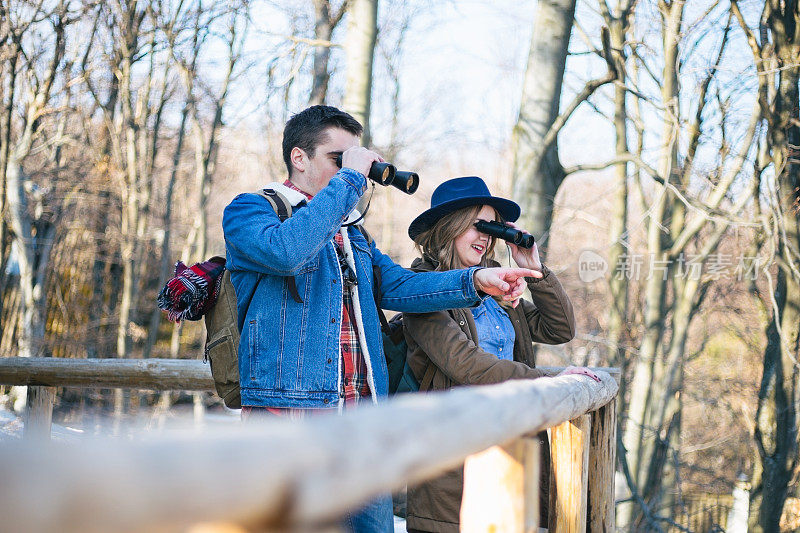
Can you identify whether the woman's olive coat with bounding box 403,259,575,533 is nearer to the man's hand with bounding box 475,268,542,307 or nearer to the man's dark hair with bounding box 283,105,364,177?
the man's hand with bounding box 475,268,542,307

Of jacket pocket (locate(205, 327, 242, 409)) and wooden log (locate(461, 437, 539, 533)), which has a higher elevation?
jacket pocket (locate(205, 327, 242, 409))

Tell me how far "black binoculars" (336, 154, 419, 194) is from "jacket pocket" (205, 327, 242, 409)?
66cm

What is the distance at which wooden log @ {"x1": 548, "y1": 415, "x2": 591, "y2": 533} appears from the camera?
8.57 feet

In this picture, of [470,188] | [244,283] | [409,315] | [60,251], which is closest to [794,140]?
[470,188]

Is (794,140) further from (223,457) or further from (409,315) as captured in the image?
(223,457)

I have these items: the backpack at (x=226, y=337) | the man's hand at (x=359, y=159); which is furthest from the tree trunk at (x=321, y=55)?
the backpack at (x=226, y=337)

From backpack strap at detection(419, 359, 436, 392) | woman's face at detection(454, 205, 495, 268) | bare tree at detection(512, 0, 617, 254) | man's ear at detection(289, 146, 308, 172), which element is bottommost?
backpack strap at detection(419, 359, 436, 392)

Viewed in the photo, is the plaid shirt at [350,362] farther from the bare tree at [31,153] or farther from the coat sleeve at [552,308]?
the bare tree at [31,153]

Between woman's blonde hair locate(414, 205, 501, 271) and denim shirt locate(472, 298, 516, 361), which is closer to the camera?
denim shirt locate(472, 298, 516, 361)

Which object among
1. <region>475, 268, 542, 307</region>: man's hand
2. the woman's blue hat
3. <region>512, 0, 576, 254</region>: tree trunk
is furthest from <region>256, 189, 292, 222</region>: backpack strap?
<region>512, 0, 576, 254</region>: tree trunk

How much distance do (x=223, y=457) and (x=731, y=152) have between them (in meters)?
7.99

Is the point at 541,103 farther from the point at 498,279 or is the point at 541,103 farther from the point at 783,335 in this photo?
the point at 498,279

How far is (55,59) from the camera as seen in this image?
6926 mm

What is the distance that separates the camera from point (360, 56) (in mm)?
6992
